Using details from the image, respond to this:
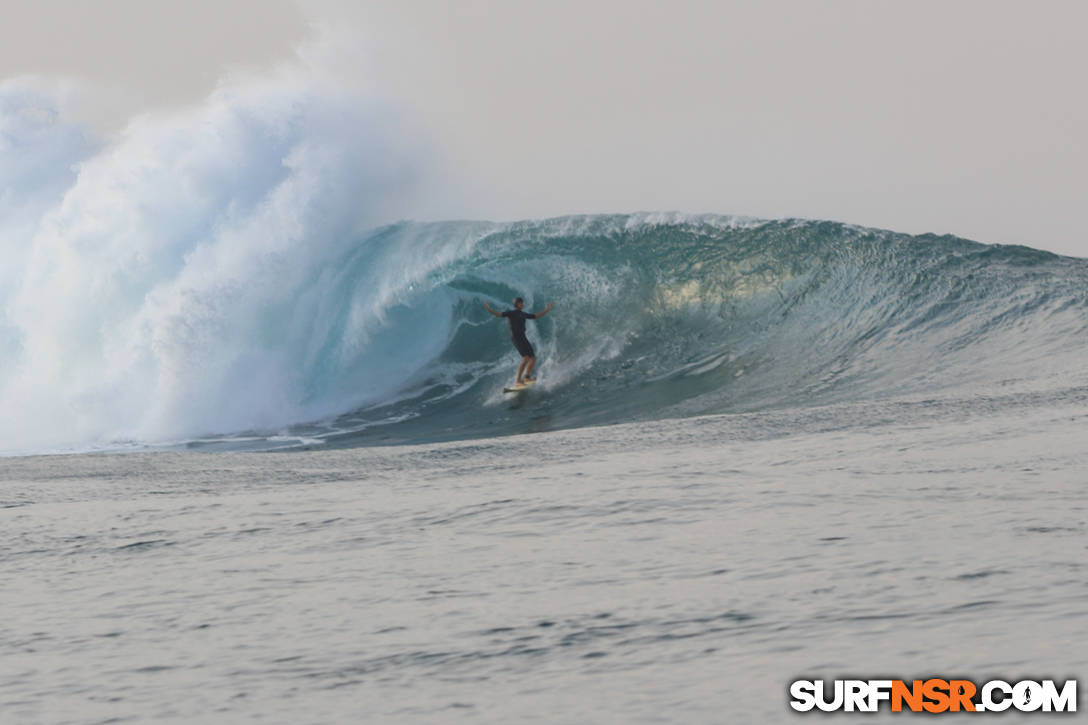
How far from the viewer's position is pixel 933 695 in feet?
8.72

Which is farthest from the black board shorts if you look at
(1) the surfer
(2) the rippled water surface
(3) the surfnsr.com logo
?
(3) the surfnsr.com logo

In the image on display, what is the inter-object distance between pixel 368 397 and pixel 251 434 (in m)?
1.78

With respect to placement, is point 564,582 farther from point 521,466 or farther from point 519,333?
point 519,333

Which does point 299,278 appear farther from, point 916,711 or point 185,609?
point 916,711

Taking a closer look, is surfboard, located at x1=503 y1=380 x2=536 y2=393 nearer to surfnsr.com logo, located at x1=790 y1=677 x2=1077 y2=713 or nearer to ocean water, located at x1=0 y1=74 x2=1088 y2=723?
ocean water, located at x1=0 y1=74 x2=1088 y2=723

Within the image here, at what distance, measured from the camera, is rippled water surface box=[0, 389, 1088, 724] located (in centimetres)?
298

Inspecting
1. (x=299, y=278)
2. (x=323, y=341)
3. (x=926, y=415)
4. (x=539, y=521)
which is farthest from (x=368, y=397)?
(x=539, y=521)

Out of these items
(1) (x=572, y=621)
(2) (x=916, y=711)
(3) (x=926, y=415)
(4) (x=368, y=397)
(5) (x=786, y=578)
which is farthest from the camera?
(4) (x=368, y=397)

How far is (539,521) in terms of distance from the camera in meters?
5.01

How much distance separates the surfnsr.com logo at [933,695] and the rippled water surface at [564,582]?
0.21 ft

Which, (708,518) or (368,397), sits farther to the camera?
(368,397)

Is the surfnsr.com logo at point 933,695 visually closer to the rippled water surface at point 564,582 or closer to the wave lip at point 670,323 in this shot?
the rippled water surface at point 564,582

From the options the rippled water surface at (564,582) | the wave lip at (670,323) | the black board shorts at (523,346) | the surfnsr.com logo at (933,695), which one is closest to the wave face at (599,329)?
the wave lip at (670,323)

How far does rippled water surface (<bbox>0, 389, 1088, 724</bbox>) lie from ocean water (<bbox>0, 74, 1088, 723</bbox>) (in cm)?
2
